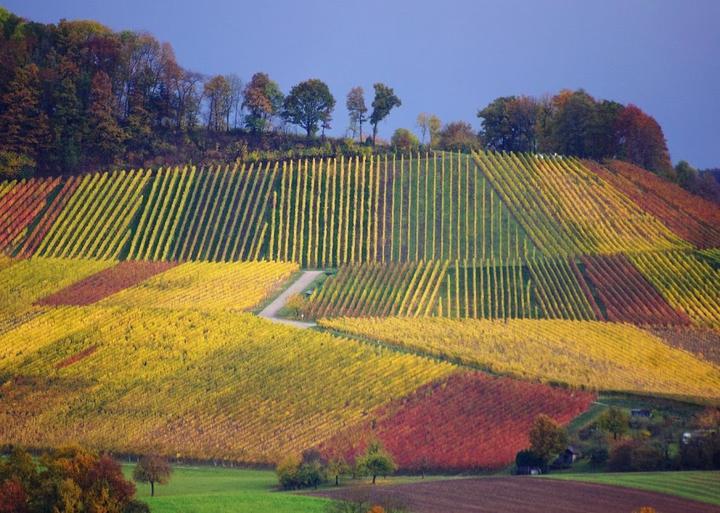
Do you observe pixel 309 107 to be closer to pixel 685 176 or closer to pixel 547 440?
pixel 685 176

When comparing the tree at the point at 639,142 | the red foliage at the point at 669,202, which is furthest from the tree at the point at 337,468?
the tree at the point at 639,142

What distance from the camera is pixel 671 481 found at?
4262cm

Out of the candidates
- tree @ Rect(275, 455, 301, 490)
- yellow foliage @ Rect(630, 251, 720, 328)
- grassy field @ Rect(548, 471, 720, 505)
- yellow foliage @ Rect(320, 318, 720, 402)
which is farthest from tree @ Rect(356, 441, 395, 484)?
yellow foliage @ Rect(630, 251, 720, 328)

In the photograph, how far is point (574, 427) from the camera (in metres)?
51.9

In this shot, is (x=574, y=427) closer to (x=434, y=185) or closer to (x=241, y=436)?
(x=241, y=436)

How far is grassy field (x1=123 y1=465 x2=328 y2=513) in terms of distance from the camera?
4191 cm

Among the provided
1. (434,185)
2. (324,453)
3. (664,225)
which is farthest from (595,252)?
(324,453)

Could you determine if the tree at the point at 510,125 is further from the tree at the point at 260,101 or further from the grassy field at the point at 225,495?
the grassy field at the point at 225,495

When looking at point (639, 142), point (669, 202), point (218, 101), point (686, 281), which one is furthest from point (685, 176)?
point (218, 101)

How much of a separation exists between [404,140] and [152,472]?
67.5 meters

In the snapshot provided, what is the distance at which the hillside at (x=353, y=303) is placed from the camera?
55000 mm

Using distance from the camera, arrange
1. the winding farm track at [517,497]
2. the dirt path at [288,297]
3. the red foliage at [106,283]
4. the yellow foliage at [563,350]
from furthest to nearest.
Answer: the red foliage at [106,283]
the dirt path at [288,297]
the yellow foliage at [563,350]
the winding farm track at [517,497]

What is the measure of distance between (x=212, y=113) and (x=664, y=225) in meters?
43.5

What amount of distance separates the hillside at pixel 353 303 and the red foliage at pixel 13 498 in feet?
39.9
